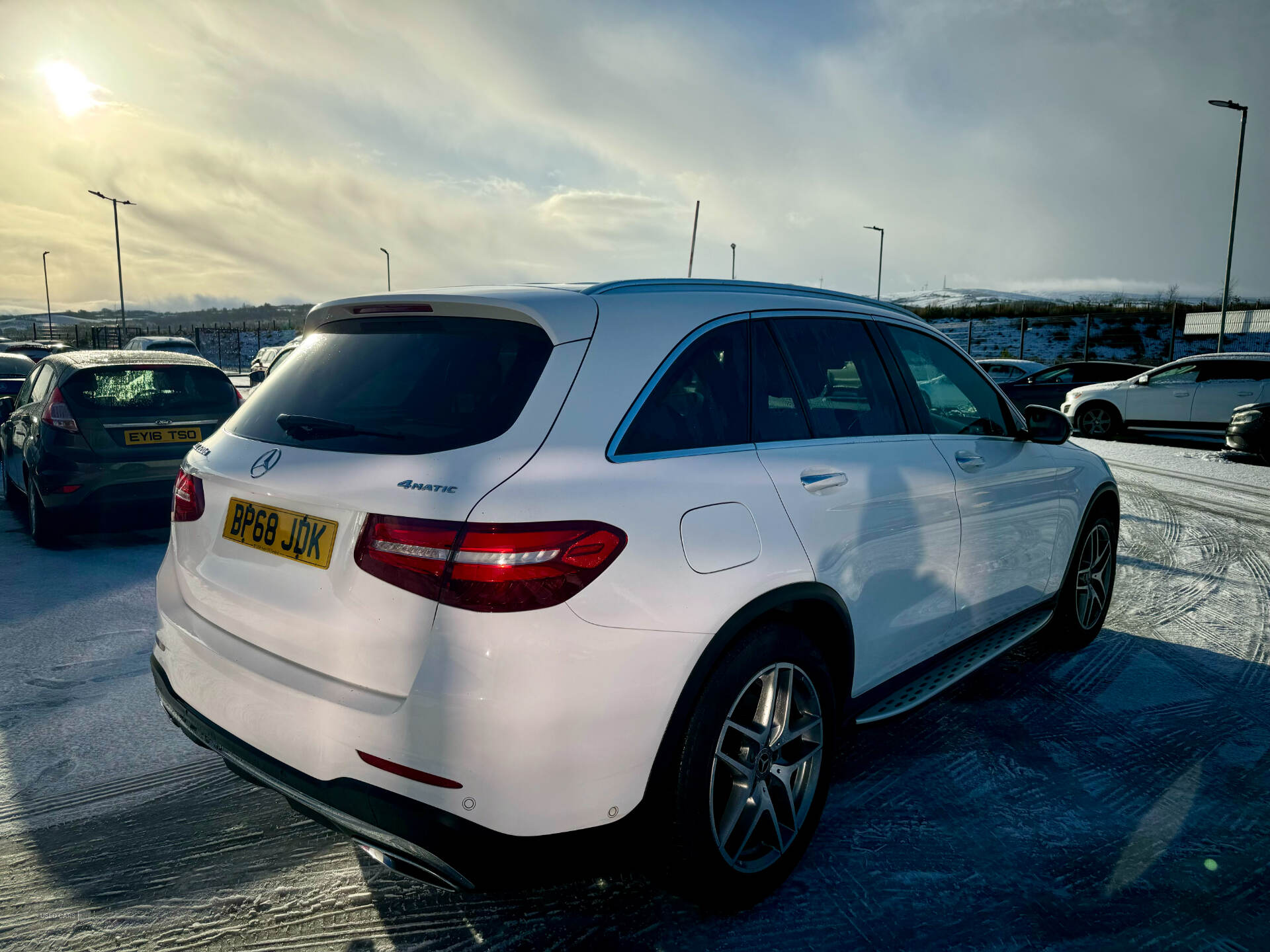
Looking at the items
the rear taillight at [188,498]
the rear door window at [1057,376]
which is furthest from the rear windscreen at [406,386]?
the rear door window at [1057,376]

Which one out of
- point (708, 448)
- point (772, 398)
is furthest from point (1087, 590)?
point (708, 448)

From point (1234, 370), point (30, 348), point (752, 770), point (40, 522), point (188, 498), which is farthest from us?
point (30, 348)

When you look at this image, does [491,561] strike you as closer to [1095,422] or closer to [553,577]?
[553,577]

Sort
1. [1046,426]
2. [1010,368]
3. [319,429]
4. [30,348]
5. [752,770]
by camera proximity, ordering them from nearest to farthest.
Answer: [319,429] < [752,770] < [1046,426] < [1010,368] < [30,348]

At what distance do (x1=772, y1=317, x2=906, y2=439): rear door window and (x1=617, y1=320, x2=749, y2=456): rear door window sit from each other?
0.29m

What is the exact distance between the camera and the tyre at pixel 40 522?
6738 millimetres

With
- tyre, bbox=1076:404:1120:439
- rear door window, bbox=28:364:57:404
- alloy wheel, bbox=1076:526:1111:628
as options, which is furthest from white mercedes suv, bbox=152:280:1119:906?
tyre, bbox=1076:404:1120:439

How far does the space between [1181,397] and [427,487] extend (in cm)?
1669

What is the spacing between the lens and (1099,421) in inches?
656

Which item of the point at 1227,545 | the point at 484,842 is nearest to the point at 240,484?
the point at 484,842

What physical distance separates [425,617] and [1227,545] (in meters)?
7.43

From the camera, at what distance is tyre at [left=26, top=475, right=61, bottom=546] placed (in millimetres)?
6738

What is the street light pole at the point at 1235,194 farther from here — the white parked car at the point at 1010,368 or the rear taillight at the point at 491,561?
the rear taillight at the point at 491,561

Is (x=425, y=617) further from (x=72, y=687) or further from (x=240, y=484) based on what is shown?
(x=72, y=687)
